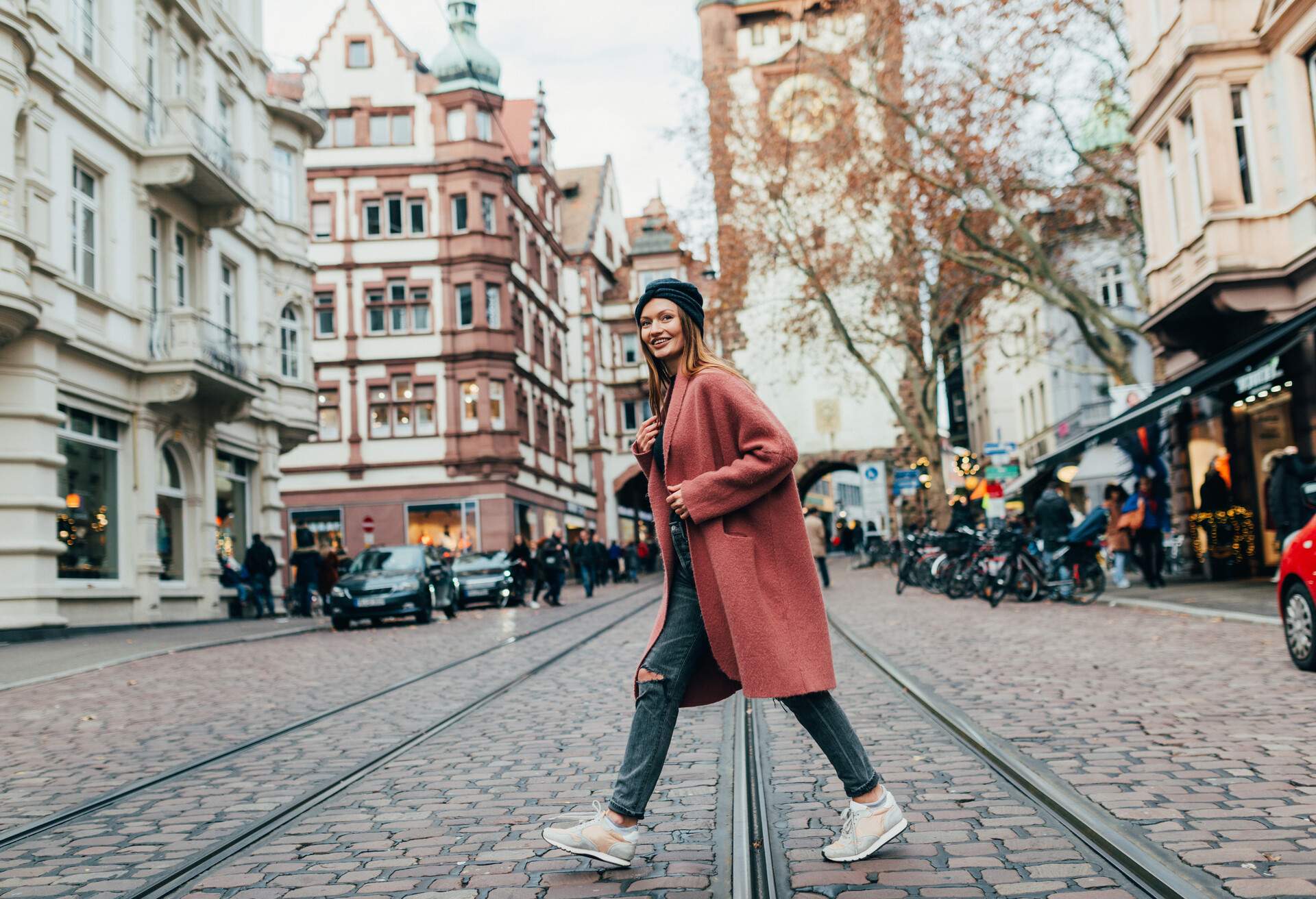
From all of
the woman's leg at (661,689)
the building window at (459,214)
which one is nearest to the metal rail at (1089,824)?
the woman's leg at (661,689)

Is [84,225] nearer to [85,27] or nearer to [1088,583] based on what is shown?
[85,27]

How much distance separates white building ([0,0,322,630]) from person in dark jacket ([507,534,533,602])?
210 inches

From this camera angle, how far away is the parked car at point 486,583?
29.6 metres

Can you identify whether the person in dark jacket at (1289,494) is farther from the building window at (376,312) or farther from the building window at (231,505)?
the building window at (376,312)

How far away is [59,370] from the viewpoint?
19.8m

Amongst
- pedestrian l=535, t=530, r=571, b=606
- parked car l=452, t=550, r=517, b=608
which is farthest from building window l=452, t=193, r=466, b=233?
pedestrian l=535, t=530, r=571, b=606

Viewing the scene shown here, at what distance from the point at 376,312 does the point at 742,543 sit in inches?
1690

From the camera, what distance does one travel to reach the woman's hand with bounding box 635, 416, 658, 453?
14.9 ft

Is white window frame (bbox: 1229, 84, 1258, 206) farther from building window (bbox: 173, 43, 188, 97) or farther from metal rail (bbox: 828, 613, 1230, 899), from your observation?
building window (bbox: 173, 43, 188, 97)

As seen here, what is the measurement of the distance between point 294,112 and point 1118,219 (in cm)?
1914

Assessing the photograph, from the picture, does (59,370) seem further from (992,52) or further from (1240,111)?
(1240,111)

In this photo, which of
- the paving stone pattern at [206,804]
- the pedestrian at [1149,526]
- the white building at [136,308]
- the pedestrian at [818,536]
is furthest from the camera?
the pedestrian at [818,536]

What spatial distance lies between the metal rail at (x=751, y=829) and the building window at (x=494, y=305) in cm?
3882

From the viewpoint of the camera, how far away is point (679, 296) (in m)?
4.54
